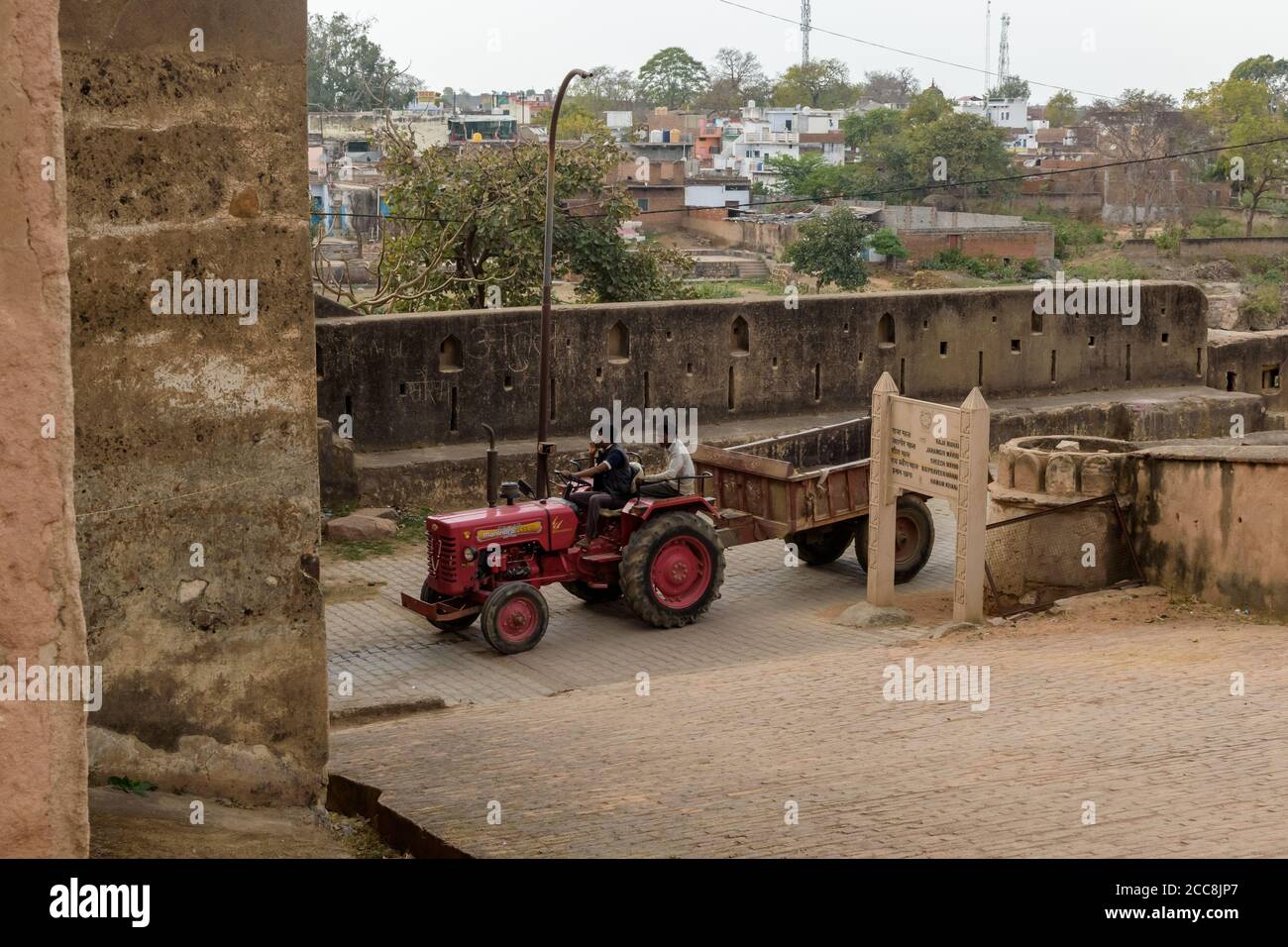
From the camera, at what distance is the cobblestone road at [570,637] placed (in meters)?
11.8

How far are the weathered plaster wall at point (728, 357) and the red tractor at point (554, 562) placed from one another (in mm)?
4228

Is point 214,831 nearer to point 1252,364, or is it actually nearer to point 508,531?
point 508,531

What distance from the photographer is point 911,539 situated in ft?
48.2

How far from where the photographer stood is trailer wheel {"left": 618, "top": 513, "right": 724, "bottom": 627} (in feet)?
42.4

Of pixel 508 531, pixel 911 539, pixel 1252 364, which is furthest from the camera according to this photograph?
pixel 1252 364

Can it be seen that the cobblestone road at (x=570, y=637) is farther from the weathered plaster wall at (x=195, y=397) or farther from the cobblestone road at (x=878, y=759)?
the weathered plaster wall at (x=195, y=397)

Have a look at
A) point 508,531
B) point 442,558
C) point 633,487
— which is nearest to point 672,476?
point 633,487

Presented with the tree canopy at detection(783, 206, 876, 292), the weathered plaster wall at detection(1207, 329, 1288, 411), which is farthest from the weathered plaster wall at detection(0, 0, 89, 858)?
the tree canopy at detection(783, 206, 876, 292)

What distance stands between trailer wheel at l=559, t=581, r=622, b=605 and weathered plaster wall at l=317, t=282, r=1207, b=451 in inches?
169

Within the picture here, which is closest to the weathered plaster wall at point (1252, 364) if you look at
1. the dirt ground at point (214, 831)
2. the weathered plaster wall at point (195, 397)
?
the weathered plaster wall at point (195, 397)

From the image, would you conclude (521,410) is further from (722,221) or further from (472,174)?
(722,221)

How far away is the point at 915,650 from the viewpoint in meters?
11.8

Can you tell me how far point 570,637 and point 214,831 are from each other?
259 inches

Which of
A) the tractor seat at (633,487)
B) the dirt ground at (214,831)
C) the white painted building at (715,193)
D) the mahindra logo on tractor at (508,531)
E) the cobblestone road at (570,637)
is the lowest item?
the cobblestone road at (570,637)
